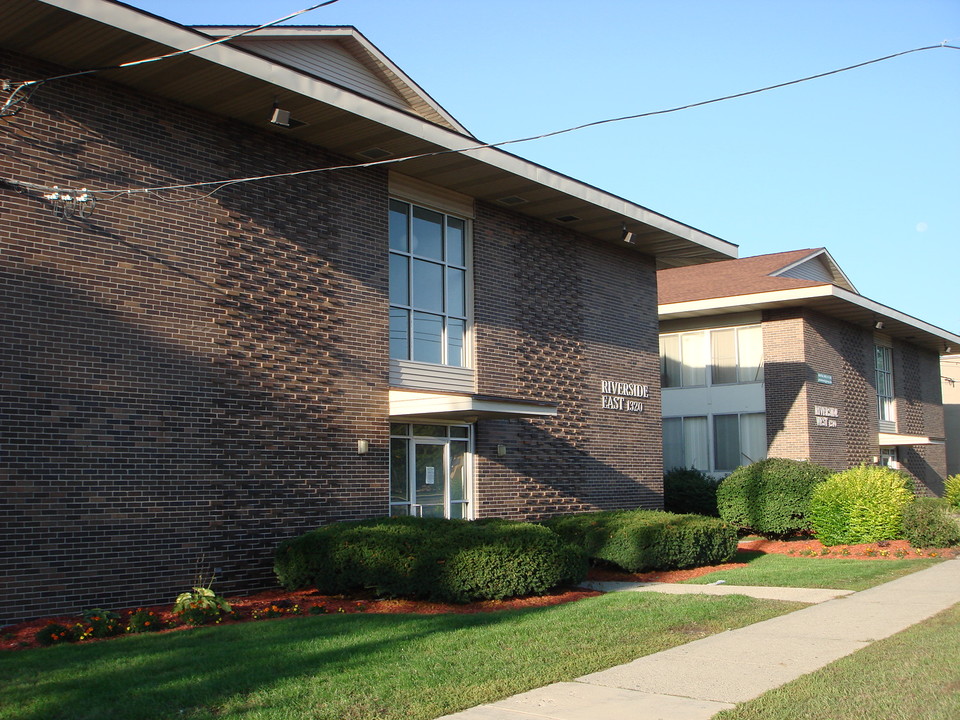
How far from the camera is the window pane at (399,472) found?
1573 cm

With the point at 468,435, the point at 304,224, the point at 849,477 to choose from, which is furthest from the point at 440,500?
the point at 849,477

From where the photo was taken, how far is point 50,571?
11141mm

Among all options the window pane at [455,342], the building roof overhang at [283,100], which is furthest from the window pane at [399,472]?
the building roof overhang at [283,100]

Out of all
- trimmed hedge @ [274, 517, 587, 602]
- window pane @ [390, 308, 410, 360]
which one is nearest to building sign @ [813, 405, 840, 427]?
window pane @ [390, 308, 410, 360]

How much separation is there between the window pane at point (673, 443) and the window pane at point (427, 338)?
1396cm

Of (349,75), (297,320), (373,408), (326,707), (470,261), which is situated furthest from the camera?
(470,261)

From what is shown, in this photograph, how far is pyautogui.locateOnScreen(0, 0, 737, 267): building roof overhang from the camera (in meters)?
11.0

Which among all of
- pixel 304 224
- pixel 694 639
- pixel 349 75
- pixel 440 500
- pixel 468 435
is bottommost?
pixel 694 639

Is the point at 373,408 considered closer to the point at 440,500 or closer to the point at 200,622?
the point at 440,500

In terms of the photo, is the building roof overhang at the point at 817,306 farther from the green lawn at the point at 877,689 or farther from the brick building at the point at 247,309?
the green lawn at the point at 877,689

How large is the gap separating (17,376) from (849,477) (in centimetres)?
1602

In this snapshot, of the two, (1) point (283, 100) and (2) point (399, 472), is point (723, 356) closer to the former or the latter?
(2) point (399, 472)

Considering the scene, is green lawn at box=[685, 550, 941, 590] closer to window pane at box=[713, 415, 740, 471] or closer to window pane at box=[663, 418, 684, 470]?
window pane at box=[713, 415, 740, 471]

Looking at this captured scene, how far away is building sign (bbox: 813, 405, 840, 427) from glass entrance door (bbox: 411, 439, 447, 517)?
13997 millimetres
